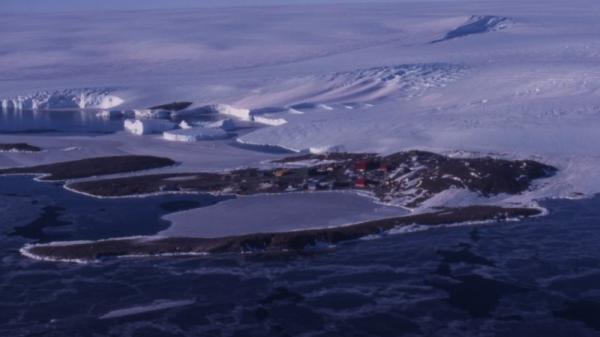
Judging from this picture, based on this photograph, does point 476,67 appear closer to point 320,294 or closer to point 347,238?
point 347,238

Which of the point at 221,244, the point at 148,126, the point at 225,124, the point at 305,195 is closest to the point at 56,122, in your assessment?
the point at 148,126

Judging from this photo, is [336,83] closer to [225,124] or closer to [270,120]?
[270,120]

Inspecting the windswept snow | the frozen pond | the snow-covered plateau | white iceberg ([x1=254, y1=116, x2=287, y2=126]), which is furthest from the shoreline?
the windswept snow

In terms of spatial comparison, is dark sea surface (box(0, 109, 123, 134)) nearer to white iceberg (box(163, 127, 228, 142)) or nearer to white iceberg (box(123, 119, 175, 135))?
white iceberg (box(123, 119, 175, 135))

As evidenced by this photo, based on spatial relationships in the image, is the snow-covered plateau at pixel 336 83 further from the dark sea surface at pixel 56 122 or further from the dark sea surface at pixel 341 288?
the dark sea surface at pixel 341 288

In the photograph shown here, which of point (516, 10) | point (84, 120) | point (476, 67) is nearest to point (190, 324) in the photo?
point (84, 120)

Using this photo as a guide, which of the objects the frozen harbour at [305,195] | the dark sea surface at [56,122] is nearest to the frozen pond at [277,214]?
the frozen harbour at [305,195]
